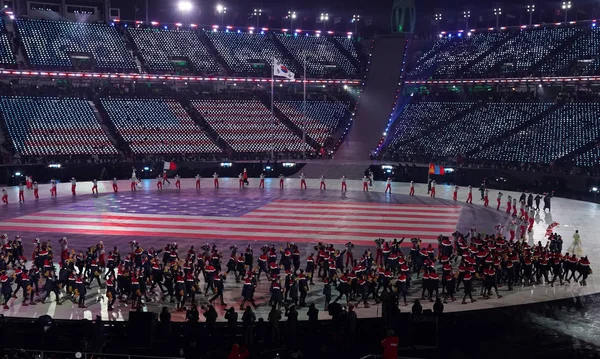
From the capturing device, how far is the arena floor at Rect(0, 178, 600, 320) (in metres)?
23.2

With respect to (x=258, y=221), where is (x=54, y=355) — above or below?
above

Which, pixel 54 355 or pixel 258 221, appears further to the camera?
pixel 258 221

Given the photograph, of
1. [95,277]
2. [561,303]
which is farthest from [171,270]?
[561,303]

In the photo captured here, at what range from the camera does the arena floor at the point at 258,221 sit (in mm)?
23156

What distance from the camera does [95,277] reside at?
23.9 meters

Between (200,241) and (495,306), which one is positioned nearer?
(495,306)

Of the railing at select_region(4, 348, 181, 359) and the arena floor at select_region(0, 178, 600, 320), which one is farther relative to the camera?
the arena floor at select_region(0, 178, 600, 320)

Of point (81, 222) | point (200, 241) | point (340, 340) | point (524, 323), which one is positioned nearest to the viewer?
point (340, 340)

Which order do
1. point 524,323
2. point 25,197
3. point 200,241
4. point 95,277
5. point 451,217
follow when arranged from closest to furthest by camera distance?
1. point 524,323
2. point 95,277
3. point 200,241
4. point 451,217
5. point 25,197

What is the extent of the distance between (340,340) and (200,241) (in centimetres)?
1514

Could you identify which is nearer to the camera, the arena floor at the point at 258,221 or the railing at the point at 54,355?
the railing at the point at 54,355

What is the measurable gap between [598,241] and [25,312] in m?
26.2

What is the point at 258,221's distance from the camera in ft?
121

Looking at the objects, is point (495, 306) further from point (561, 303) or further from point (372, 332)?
point (372, 332)
